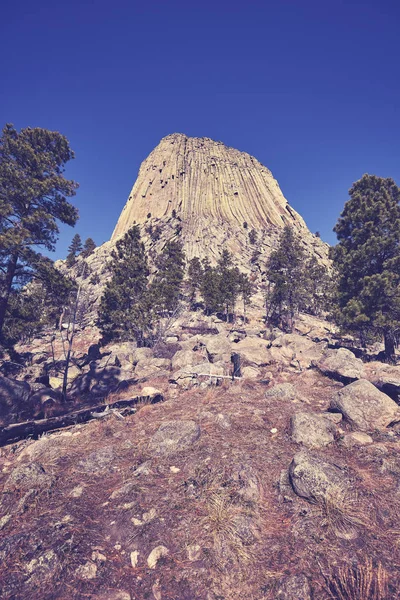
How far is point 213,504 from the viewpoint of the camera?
13.5ft

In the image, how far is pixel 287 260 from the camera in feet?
132

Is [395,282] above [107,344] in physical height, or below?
above

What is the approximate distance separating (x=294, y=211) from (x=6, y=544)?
134205mm

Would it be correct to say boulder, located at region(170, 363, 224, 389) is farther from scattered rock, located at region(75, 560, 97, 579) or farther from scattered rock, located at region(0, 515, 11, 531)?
scattered rock, located at region(75, 560, 97, 579)

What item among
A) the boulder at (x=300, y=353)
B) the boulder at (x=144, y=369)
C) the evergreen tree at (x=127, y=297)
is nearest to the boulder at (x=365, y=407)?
the boulder at (x=300, y=353)

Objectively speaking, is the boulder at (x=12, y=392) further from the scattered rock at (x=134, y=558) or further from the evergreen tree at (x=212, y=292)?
the evergreen tree at (x=212, y=292)

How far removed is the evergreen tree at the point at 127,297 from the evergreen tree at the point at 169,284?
4.60 ft

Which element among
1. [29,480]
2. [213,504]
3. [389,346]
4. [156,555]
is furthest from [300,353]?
[29,480]

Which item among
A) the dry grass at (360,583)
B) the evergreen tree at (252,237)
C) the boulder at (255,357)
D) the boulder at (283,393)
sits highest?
the evergreen tree at (252,237)

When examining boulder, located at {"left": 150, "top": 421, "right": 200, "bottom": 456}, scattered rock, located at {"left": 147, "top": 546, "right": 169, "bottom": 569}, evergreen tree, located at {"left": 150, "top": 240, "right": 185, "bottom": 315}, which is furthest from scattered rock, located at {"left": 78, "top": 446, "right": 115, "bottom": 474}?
evergreen tree, located at {"left": 150, "top": 240, "right": 185, "bottom": 315}

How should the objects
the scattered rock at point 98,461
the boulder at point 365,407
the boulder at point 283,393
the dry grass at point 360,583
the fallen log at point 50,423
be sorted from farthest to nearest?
1. the boulder at point 283,393
2. the fallen log at point 50,423
3. the boulder at point 365,407
4. the scattered rock at point 98,461
5. the dry grass at point 360,583

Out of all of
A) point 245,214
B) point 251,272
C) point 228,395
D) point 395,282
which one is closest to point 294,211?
point 245,214

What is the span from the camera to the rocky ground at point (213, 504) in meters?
3.04

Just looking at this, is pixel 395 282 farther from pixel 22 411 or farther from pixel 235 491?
pixel 22 411
